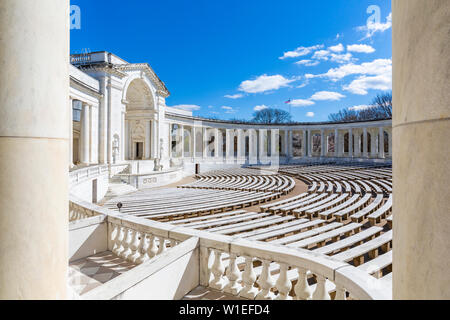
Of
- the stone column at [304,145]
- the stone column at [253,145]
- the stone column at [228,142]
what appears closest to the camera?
the stone column at [253,145]

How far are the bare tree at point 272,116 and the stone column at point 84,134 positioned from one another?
3404 inches

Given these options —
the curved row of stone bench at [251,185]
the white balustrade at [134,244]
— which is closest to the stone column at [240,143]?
the curved row of stone bench at [251,185]

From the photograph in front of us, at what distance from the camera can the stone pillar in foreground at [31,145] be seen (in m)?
2.69

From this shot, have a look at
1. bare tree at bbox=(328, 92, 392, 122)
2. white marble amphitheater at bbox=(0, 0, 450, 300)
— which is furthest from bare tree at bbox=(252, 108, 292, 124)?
white marble amphitheater at bbox=(0, 0, 450, 300)

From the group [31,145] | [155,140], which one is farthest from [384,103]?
[31,145]

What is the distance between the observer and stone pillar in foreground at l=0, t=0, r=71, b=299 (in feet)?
8.84

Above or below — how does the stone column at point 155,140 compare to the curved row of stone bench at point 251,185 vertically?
above

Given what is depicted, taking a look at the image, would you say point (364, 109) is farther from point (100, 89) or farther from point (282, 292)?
point (282, 292)

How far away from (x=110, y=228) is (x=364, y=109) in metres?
109

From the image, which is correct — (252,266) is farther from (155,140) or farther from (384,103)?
(384,103)

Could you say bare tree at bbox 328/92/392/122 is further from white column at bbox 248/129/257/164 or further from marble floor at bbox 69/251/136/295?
marble floor at bbox 69/251/136/295

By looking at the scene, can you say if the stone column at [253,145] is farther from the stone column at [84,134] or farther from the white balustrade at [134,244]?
the white balustrade at [134,244]

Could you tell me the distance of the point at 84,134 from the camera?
3347cm
